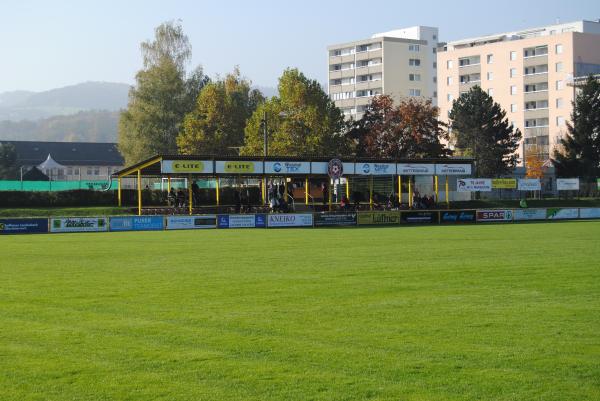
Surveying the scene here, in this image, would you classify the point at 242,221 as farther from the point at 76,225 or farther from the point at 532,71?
the point at 532,71

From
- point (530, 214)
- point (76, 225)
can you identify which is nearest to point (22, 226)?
point (76, 225)

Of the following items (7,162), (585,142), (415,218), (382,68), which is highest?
(382,68)

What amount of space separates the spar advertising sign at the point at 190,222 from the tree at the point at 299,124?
26.0m

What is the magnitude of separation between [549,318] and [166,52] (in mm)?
90569

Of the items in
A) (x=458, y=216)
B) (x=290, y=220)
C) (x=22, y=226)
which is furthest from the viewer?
(x=458, y=216)

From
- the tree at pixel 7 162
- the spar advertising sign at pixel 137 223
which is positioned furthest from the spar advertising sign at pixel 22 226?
the tree at pixel 7 162

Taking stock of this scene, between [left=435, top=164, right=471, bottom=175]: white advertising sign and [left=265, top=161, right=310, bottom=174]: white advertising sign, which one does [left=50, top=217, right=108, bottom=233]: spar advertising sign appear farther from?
[left=435, top=164, right=471, bottom=175]: white advertising sign

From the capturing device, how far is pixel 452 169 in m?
61.4

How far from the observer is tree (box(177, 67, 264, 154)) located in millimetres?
87625

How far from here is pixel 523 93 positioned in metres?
121

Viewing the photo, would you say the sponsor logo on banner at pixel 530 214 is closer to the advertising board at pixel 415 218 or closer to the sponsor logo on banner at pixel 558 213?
the sponsor logo on banner at pixel 558 213

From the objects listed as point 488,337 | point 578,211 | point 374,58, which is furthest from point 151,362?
point 374,58

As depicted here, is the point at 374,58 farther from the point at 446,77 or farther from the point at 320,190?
the point at 320,190

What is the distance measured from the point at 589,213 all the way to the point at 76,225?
1407 inches
